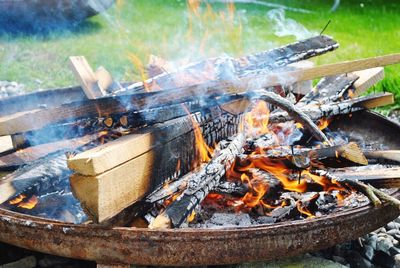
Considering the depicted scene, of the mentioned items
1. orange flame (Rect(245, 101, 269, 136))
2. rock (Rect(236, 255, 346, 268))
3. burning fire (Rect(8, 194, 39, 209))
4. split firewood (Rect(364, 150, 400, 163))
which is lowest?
rock (Rect(236, 255, 346, 268))

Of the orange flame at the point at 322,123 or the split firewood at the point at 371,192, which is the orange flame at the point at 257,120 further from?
the split firewood at the point at 371,192

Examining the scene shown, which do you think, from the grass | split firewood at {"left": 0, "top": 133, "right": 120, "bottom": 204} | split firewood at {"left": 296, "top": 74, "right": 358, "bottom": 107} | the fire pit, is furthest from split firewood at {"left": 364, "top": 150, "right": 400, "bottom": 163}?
the grass

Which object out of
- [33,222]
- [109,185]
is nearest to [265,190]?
[109,185]

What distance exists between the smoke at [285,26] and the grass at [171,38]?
0.10 m

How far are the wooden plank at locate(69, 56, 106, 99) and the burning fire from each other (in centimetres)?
92

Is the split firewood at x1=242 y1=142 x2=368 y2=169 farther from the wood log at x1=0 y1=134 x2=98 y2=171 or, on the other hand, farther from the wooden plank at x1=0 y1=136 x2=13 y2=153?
the wooden plank at x1=0 y1=136 x2=13 y2=153

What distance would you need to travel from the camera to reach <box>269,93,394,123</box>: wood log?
9.74 ft

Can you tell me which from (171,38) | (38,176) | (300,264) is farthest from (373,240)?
(171,38)

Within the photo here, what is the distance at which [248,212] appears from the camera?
7.93 ft

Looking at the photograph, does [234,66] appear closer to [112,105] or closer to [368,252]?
[112,105]

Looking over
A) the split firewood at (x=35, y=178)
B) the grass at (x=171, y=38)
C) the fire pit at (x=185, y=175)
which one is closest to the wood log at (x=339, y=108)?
the fire pit at (x=185, y=175)

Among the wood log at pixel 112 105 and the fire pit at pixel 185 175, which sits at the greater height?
the wood log at pixel 112 105

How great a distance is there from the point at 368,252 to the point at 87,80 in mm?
1814

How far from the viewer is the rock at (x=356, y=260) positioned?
2496 mm
